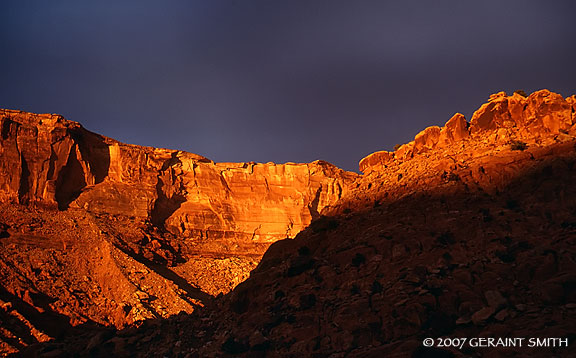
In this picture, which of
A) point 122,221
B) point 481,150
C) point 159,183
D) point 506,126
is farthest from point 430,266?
point 159,183

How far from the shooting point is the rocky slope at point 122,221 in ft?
164

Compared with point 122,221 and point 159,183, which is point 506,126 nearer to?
point 122,221

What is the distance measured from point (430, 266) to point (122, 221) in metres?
48.3

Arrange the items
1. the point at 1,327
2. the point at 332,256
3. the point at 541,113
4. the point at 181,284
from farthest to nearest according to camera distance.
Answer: the point at 181,284, the point at 1,327, the point at 541,113, the point at 332,256

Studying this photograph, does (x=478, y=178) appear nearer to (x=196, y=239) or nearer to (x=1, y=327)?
(x=1, y=327)

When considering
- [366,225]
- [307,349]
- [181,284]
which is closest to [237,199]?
[181,284]

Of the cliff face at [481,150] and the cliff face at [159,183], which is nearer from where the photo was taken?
the cliff face at [481,150]

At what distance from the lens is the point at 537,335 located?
17453 millimetres

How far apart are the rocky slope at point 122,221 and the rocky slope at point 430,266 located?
1731cm

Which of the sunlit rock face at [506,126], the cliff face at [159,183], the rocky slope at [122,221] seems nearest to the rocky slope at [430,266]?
the sunlit rock face at [506,126]

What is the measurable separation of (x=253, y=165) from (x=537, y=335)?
66.0 m

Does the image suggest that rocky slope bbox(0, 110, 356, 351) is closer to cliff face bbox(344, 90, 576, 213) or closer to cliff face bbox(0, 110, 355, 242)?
cliff face bbox(0, 110, 355, 242)

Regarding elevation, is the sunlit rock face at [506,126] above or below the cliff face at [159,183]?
below

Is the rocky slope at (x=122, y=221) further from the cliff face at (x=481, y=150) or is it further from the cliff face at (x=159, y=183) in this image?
the cliff face at (x=481, y=150)
